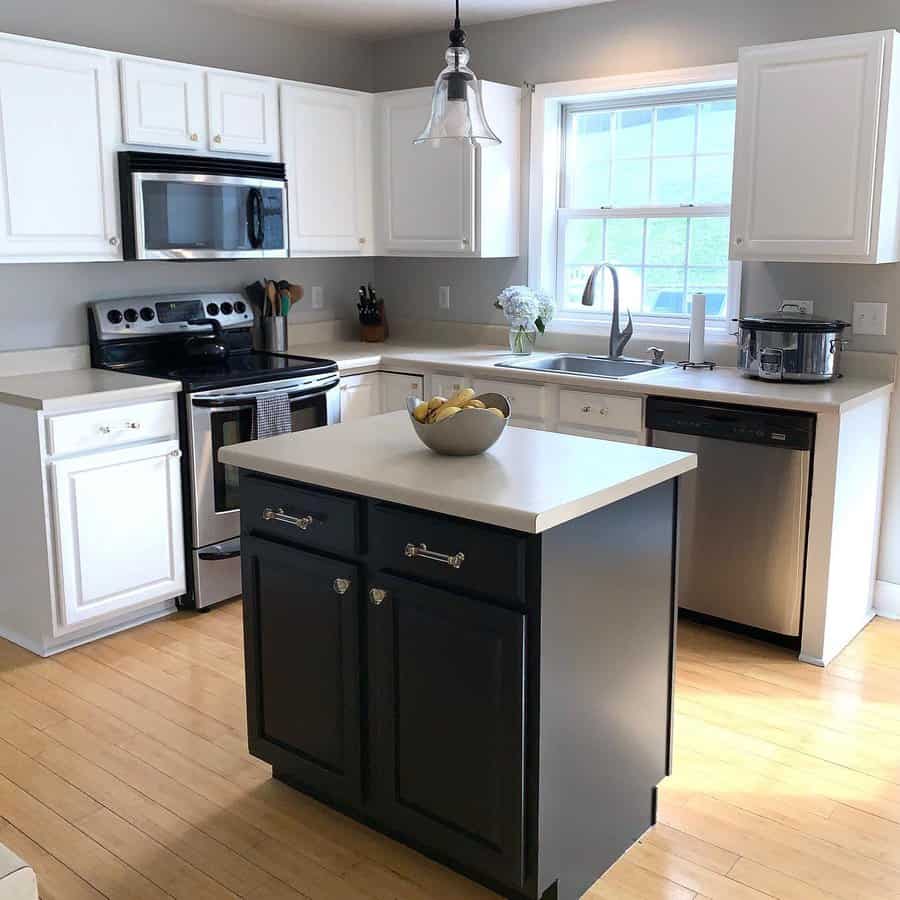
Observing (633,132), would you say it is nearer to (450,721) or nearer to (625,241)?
(625,241)

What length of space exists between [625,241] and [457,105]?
92.0 inches

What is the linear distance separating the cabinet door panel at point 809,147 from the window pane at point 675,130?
667 mm

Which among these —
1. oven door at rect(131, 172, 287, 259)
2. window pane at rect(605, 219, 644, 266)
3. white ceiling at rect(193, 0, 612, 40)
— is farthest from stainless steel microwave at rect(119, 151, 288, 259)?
window pane at rect(605, 219, 644, 266)

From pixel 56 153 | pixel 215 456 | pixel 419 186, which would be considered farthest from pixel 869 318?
pixel 56 153

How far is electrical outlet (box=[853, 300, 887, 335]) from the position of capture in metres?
3.66

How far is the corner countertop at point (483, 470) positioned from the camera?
1965 mm

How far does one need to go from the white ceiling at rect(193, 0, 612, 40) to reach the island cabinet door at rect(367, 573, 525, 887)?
302 cm

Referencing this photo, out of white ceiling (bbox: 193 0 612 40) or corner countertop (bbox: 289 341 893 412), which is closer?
corner countertop (bbox: 289 341 893 412)

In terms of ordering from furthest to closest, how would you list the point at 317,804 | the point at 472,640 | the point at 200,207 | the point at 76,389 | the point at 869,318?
the point at 200,207 < the point at 869,318 < the point at 76,389 < the point at 317,804 < the point at 472,640

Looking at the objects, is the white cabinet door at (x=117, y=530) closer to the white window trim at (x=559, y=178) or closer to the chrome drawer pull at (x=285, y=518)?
the chrome drawer pull at (x=285, y=518)

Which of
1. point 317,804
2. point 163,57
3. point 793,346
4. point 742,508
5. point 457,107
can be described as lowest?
point 317,804

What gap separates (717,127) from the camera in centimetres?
408

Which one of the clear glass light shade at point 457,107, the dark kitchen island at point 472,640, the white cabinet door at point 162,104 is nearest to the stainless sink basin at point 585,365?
the white cabinet door at point 162,104

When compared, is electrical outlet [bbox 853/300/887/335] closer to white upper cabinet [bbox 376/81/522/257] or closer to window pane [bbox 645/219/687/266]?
window pane [bbox 645/219/687/266]
